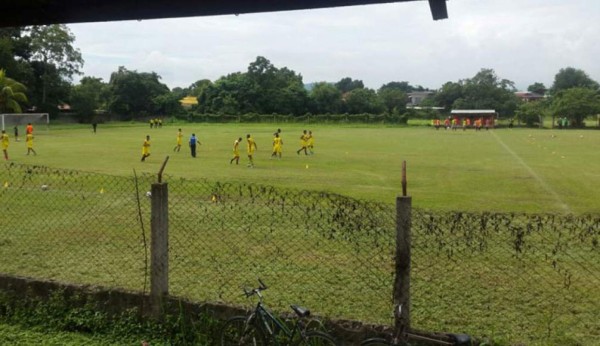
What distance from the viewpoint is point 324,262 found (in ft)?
24.2

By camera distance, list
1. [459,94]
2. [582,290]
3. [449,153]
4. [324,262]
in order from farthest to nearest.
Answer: [459,94] < [449,153] < [324,262] < [582,290]

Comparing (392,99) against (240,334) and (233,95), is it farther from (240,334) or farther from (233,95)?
(240,334)

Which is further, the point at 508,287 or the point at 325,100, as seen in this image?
the point at 325,100

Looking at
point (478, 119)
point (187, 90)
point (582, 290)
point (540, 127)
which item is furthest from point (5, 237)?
point (187, 90)

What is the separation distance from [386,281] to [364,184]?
10.3 meters

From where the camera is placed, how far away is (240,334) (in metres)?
4.44

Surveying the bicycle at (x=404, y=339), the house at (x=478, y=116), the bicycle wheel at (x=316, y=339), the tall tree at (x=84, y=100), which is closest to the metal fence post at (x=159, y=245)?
the bicycle wheel at (x=316, y=339)

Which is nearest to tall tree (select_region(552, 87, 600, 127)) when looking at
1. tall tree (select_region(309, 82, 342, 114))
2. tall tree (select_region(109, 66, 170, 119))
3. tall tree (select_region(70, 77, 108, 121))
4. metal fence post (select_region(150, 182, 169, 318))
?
tall tree (select_region(309, 82, 342, 114))

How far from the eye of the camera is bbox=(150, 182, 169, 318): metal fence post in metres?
4.73

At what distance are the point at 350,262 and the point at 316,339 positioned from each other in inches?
128

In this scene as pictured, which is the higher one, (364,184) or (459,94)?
(459,94)

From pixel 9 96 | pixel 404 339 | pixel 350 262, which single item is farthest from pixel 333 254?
pixel 9 96

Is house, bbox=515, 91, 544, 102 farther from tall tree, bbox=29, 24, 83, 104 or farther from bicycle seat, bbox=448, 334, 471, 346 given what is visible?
bicycle seat, bbox=448, 334, 471, 346

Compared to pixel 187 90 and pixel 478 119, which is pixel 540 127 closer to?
pixel 478 119
